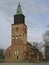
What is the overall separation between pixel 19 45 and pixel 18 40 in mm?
2105

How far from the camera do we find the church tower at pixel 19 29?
283ft

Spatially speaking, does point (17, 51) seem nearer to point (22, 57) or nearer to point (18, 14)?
point (22, 57)

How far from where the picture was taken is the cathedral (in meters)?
84.6

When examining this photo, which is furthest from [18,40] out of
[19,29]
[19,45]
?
[19,29]

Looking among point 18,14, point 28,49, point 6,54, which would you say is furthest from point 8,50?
point 18,14

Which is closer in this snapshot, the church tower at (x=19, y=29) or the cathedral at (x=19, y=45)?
the cathedral at (x=19, y=45)

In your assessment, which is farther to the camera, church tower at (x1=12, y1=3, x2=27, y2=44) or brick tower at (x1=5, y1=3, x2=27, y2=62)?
church tower at (x1=12, y1=3, x2=27, y2=44)

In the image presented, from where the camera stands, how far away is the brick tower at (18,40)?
277ft

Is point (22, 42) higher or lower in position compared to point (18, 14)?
lower

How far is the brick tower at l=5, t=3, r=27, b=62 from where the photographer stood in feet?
277

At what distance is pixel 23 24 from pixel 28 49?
1044cm

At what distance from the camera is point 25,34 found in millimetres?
88438

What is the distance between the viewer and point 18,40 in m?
85.7

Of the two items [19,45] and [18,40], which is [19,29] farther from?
[19,45]
